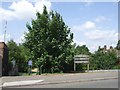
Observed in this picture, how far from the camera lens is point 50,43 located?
1719 inches

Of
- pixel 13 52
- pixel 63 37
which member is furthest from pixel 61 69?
pixel 13 52

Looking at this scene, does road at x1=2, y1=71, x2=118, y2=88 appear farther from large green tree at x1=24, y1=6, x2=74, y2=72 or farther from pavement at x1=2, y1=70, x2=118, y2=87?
large green tree at x1=24, y1=6, x2=74, y2=72

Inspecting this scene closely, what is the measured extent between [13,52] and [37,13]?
56.0ft

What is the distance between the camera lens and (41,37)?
4412cm

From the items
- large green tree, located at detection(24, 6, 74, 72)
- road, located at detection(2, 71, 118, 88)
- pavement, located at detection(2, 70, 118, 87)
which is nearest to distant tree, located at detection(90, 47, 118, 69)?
large green tree, located at detection(24, 6, 74, 72)

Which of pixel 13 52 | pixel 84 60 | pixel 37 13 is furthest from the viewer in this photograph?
pixel 13 52

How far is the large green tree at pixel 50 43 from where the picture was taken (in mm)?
43844

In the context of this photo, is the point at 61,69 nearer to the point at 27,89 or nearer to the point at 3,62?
the point at 3,62

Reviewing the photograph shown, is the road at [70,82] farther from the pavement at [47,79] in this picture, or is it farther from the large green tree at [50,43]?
the large green tree at [50,43]

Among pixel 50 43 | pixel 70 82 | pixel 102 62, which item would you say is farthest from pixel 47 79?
pixel 102 62

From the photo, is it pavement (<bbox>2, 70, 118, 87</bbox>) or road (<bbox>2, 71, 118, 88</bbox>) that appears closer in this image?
road (<bbox>2, 71, 118, 88</bbox>)

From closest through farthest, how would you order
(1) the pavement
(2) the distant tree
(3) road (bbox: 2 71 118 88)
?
(3) road (bbox: 2 71 118 88), (1) the pavement, (2) the distant tree

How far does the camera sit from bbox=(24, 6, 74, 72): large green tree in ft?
144

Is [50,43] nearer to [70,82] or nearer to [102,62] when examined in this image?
[70,82]
